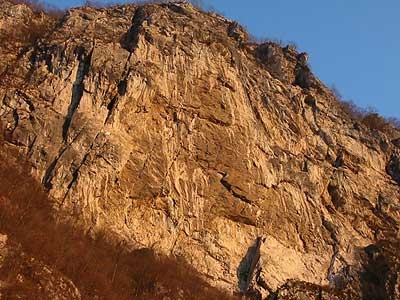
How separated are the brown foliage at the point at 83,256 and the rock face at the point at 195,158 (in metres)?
1.23

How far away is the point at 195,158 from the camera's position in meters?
31.7

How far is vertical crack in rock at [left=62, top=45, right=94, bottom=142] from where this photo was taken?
99.0 feet

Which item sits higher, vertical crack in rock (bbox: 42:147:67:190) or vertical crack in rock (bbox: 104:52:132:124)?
vertical crack in rock (bbox: 104:52:132:124)

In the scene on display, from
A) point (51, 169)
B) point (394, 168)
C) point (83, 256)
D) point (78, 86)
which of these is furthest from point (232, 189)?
point (394, 168)

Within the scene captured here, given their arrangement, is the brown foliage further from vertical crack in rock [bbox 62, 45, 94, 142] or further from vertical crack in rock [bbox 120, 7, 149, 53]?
vertical crack in rock [bbox 120, 7, 149, 53]

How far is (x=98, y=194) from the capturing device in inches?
1111

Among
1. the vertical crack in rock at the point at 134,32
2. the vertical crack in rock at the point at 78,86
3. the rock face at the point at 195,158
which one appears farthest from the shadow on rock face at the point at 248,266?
the vertical crack in rock at the point at 134,32

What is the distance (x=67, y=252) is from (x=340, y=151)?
20.6 metres

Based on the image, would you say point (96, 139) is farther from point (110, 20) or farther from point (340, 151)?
point (340, 151)

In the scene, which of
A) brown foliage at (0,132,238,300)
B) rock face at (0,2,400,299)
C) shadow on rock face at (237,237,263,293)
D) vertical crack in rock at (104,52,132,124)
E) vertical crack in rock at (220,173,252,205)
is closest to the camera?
brown foliage at (0,132,238,300)

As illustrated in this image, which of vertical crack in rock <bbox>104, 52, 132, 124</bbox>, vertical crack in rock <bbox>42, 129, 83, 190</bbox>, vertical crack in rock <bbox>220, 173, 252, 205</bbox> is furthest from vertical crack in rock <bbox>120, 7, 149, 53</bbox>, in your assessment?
vertical crack in rock <bbox>220, 173, 252, 205</bbox>

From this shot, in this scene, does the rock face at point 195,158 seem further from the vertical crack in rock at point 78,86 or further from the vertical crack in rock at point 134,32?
the vertical crack in rock at point 134,32

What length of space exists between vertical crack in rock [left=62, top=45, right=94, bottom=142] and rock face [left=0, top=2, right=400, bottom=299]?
2.7 inches

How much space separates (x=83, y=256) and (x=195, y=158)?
32.5ft
